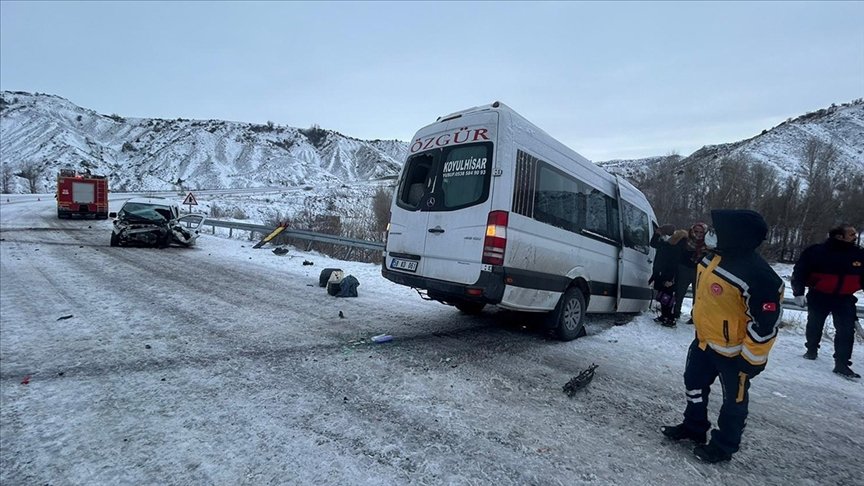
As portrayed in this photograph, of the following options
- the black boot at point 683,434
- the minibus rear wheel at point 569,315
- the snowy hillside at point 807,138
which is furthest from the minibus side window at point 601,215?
the snowy hillside at point 807,138

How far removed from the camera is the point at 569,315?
211 inches

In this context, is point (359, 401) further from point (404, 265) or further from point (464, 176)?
point (464, 176)

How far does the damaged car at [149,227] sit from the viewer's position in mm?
12461

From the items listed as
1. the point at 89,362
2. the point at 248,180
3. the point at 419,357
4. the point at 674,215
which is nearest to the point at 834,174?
the point at 674,215

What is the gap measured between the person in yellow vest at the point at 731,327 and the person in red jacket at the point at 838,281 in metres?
3.58

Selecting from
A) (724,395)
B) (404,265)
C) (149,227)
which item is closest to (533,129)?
(404,265)

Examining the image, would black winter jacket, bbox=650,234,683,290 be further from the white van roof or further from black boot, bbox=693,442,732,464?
black boot, bbox=693,442,732,464

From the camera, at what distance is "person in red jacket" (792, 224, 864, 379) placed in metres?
4.90

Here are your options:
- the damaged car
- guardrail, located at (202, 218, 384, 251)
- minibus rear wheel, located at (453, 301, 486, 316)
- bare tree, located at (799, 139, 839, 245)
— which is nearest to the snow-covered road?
minibus rear wheel, located at (453, 301, 486, 316)

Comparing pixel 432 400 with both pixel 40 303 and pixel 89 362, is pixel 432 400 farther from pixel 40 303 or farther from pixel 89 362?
pixel 40 303

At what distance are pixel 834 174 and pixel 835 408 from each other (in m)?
51.8

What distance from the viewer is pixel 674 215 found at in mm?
37438

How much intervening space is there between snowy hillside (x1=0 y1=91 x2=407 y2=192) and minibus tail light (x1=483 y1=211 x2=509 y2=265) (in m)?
59.4

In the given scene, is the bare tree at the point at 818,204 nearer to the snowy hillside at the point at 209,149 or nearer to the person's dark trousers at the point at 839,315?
the snowy hillside at the point at 209,149
